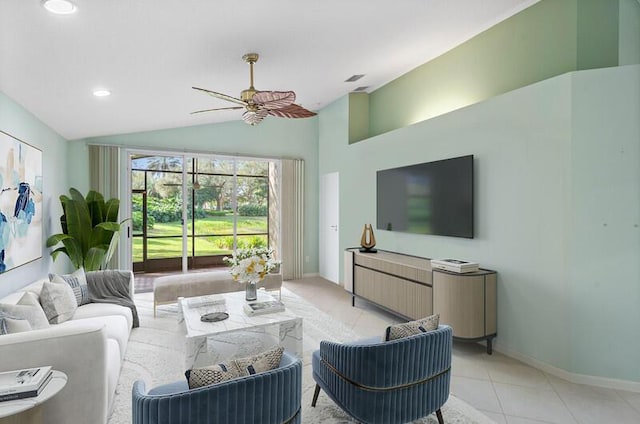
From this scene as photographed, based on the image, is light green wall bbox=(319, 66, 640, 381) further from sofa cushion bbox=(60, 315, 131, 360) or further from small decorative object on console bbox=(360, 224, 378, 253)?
sofa cushion bbox=(60, 315, 131, 360)

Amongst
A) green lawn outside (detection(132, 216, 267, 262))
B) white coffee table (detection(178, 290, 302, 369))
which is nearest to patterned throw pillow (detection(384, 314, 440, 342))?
white coffee table (detection(178, 290, 302, 369))

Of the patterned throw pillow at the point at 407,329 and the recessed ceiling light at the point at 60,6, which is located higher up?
the recessed ceiling light at the point at 60,6

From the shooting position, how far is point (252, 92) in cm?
322

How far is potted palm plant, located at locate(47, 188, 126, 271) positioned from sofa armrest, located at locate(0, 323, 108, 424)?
104 inches

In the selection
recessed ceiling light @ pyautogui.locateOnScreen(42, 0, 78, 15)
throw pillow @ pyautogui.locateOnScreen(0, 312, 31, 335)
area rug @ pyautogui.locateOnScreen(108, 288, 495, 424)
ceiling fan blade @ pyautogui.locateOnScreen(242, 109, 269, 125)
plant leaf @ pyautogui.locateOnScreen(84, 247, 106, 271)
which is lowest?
area rug @ pyautogui.locateOnScreen(108, 288, 495, 424)

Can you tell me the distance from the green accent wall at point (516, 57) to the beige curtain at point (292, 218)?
2.38m

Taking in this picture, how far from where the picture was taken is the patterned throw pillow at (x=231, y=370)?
1.49 meters

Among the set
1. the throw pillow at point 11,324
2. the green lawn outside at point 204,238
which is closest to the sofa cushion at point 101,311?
the throw pillow at point 11,324

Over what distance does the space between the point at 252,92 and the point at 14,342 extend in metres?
2.48

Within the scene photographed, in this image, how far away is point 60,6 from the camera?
190 centimetres

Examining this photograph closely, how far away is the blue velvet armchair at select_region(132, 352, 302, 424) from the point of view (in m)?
1.38

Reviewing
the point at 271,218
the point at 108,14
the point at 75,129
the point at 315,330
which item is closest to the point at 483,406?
the point at 315,330

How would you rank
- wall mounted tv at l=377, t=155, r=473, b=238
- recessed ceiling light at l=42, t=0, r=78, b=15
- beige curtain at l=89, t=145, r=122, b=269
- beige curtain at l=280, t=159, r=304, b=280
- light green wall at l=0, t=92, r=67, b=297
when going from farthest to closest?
beige curtain at l=280, t=159, r=304, b=280
beige curtain at l=89, t=145, r=122, b=269
wall mounted tv at l=377, t=155, r=473, b=238
light green wall at l=0, t=92, r=67, b=297
recessed ceiling light at l=42, t=0, r=78, b=15

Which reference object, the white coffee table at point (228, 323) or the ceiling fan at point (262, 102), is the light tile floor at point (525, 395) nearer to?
the white coffee table at point (228, 323)
